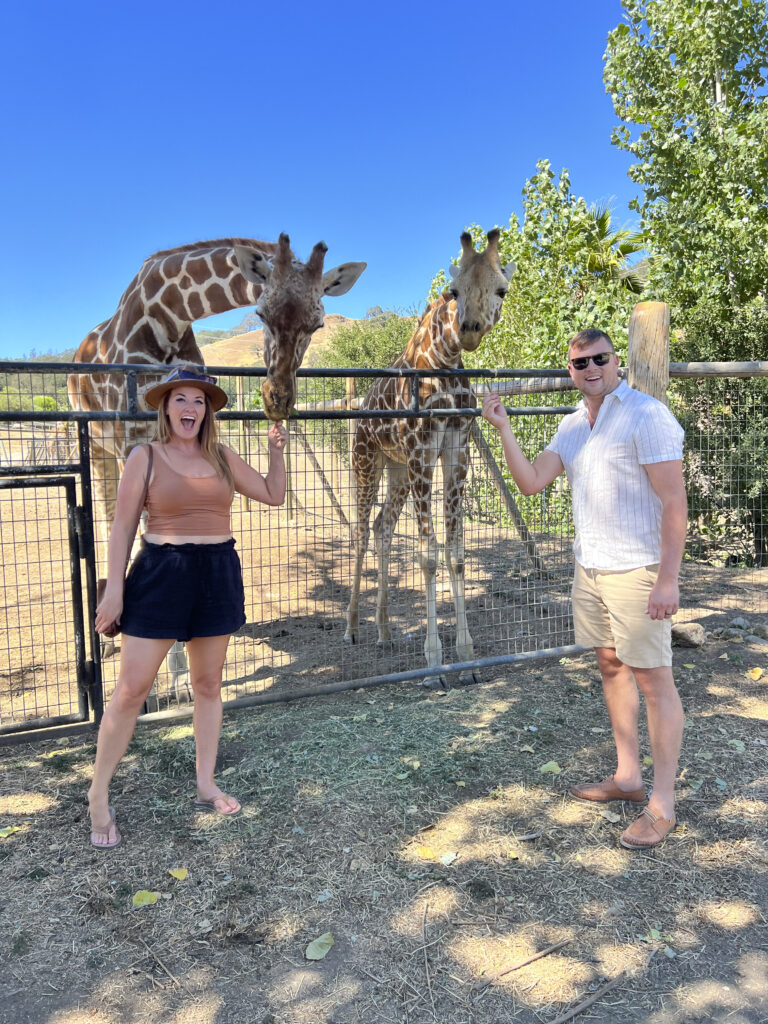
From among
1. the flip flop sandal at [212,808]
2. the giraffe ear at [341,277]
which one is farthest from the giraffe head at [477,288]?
the flip flop sandal at [212,808]

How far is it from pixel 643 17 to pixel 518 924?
42.3ft

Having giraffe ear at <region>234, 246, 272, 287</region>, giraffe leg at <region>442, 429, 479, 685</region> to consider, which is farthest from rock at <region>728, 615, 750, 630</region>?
giraffe ear at <region>234, 246, 272, 287</region>

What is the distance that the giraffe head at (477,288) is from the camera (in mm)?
4742

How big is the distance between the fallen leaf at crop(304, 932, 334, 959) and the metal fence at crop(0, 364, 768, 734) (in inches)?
78.2

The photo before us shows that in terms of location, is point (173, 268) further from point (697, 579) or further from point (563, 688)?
point (697, 579)

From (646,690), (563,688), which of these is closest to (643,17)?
(563,688)

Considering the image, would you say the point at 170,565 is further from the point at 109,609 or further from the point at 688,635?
the point at 688,635

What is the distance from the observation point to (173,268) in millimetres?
5020

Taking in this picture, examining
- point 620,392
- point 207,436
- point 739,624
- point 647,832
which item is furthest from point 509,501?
point 207,436

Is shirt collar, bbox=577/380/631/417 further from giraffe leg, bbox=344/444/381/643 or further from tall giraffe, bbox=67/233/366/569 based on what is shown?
giraffe leg, bbox=344/444/381/643

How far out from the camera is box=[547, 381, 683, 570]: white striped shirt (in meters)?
2.95

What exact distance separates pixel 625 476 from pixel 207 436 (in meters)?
1.88

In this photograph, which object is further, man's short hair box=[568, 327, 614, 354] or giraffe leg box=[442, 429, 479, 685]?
giraffe leg box=[442, 429, 479, 685]

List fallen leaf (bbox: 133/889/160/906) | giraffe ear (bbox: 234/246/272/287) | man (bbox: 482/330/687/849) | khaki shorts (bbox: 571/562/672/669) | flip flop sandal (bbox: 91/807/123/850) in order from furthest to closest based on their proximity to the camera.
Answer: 1. giraffe ear (bbox: 234/246/272/287)
2. flip flop sandal (bbox: 91/807/123/850)
3. khaki shorts (bbox: 571/562/672/669)
4. man (bbox: 482/330/687/849)
5. fallen leaf (bbox: 133/889/160/906)
